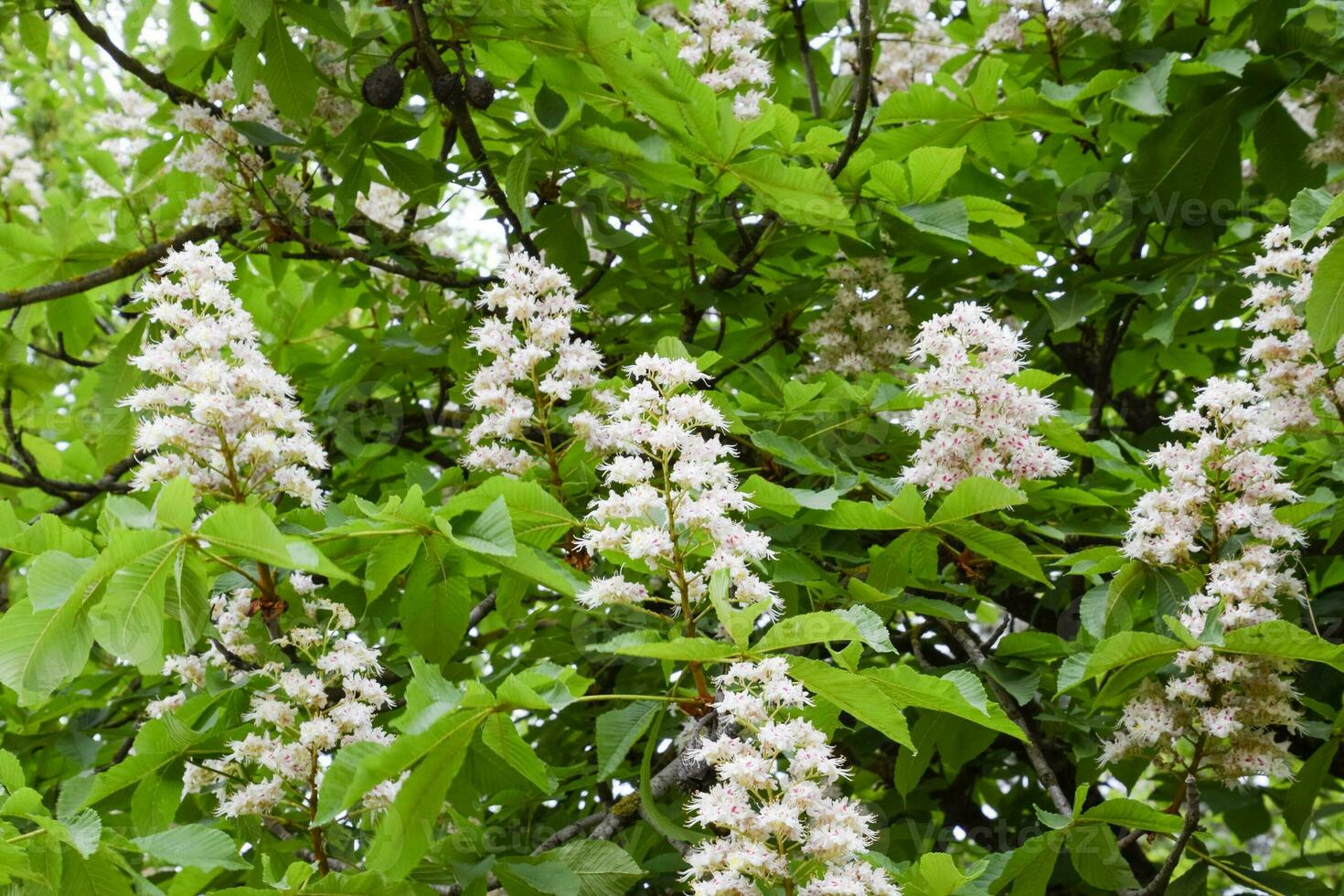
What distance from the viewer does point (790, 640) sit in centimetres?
200

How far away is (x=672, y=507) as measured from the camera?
2355mm

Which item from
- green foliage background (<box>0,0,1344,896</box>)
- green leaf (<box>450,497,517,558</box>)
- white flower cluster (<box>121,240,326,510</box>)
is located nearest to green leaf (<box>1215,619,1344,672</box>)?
green foliage background (<box>0,0,1344,896</box>)

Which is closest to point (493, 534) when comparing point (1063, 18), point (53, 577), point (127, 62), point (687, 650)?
point (687, 650)

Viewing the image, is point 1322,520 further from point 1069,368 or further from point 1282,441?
point 1069,368

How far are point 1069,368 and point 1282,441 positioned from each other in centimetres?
206

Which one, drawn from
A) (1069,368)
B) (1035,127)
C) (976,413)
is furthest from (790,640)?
(1069,368)

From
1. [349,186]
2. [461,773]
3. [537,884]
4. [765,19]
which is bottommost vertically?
[537,884]

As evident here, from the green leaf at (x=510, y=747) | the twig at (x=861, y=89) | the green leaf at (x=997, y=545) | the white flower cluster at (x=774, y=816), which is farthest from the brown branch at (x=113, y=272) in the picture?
the white flower cluster at (x=774, y=816)

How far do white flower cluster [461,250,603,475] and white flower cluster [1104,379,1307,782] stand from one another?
49.3 inches

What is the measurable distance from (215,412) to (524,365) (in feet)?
2.36

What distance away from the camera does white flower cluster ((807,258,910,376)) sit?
3.84 m

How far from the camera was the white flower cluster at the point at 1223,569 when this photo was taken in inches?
104

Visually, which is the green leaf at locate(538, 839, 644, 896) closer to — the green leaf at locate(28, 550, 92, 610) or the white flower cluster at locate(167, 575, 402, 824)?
the white flower cluster at locate(167, 575, 402, 824)

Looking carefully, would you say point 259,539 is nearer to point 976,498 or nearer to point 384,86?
point 976,498
